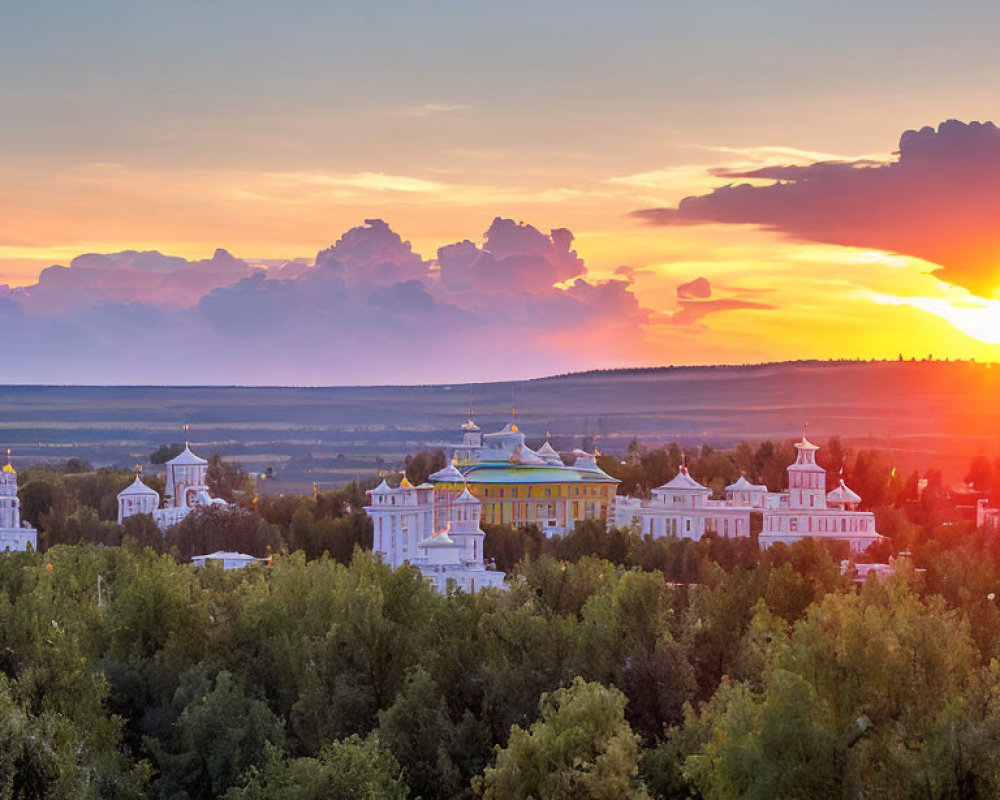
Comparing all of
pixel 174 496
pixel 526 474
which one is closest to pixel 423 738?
pixel 526 474

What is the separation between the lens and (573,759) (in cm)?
3130

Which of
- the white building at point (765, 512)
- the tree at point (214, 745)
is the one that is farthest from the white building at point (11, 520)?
the tree at point (214, 745)

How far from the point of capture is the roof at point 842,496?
91500 mm

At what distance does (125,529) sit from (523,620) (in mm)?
43349

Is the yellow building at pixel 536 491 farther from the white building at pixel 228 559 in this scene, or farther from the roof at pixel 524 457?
the white building at pixel 228 559

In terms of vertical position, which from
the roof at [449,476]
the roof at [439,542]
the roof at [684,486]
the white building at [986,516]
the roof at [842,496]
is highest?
the roof at [449,476]

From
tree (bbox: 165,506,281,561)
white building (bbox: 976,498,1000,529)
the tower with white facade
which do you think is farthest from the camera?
the tower with white facade

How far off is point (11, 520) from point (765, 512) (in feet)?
108

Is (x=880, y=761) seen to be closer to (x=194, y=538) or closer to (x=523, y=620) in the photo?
(x=523, y=620)

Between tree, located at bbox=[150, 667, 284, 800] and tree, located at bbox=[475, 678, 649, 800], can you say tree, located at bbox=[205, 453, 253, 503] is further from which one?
tree, located at bbox=[475, 678, 649, 800]

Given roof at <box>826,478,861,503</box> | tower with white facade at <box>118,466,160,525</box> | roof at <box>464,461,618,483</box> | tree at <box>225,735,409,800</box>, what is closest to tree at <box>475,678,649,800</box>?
tree at <box>225,735,409,800</box>

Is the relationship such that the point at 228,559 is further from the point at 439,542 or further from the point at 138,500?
the point at 138,500

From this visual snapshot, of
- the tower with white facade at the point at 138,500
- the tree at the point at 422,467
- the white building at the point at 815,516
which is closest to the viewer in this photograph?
the white building at the point at 815,516

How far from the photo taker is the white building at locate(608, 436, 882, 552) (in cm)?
8700
